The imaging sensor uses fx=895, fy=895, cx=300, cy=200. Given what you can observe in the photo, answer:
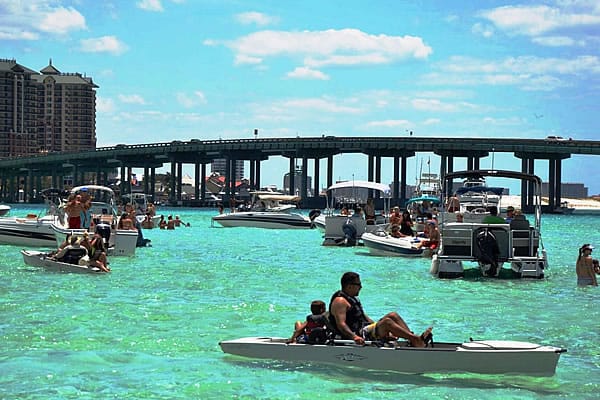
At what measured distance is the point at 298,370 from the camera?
13445mm

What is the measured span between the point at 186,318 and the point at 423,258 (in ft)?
54.6

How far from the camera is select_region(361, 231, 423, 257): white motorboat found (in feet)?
110

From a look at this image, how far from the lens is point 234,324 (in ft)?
58.6

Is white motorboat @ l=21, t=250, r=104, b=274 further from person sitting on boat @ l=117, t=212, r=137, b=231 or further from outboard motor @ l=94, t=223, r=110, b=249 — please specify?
person sitting on boat @ l=117, t=212, r=137, b=231

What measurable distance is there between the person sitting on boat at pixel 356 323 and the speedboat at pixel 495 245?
41.1 feet

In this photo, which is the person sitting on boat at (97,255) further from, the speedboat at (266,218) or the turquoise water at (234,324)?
the speedboat at (266,218)

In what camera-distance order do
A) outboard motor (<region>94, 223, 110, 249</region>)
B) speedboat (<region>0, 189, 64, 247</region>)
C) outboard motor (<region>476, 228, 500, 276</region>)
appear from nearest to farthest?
outboard motor (<region>476, 228, 500, 276</region>), outboard motor (<region>94, 223, 110, 249</region>), speedboat (<region>0, 189, 64, 247</region>)

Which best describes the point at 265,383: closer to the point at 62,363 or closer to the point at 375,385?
the point at 375,385

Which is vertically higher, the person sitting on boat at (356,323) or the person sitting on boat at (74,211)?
the person sitting on boat at (74,211)

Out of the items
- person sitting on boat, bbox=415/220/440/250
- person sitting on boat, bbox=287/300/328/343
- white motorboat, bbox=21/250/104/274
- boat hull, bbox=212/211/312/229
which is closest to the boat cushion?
person sitting on boat, bbox=287/300/328/343

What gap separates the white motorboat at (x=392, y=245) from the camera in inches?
1318

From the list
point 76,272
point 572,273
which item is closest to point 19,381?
point 76,272

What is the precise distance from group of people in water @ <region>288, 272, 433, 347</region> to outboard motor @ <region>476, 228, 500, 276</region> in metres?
12.4

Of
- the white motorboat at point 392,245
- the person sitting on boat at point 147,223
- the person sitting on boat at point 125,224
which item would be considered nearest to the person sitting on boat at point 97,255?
the person sitting on boat at point 125,224
